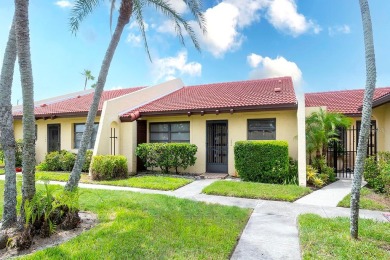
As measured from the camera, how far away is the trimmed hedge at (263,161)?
421 inches

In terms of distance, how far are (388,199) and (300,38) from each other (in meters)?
10.3

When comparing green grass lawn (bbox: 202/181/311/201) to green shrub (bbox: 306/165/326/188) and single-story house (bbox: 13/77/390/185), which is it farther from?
single-story house (bbox: 13/77/390/185)

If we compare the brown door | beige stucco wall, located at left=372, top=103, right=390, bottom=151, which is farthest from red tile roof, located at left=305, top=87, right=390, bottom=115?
the brown door

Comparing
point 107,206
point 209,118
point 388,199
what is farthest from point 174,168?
point 388,199

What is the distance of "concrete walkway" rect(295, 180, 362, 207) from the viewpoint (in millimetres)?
7970

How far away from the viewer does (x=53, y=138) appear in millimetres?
17391

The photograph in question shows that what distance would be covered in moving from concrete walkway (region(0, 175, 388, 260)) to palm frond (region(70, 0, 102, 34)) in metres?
6.08

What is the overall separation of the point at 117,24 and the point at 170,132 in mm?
8164

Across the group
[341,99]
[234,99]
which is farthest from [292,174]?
[341,99]

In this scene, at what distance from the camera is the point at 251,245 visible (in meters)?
4.75

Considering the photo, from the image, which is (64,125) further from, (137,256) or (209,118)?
(137,256)

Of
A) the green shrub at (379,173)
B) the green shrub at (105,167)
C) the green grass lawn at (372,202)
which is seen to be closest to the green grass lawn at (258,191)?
the green grass lawn at (372,202)

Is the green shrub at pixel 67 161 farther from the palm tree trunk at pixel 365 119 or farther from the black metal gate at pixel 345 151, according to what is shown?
the black metal gate at pixel 345 151

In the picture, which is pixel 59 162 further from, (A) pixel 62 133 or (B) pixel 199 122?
(B) pixel 199 122
